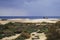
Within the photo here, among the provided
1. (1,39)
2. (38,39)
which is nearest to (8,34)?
(1,39)

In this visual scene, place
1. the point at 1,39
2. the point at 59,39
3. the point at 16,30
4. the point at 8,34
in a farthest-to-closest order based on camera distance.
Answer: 1. the point at 16,30
2. the point at 8,34
3. the point at 1,39
4. the point at 59,39

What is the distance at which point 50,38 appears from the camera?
39.0 feet

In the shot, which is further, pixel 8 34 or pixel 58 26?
pixel 8 34

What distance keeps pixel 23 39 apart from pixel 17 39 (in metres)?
0.63

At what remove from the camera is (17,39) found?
61.8 feet

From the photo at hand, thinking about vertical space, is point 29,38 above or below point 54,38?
below

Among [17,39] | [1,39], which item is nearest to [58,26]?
[17,39]

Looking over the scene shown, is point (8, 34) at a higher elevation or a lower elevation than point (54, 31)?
lower

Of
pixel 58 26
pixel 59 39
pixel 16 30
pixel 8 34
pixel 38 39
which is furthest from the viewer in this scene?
pixel 16 30

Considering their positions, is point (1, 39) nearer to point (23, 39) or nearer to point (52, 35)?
point (23, 39)

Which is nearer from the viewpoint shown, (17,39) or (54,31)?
(54,31)

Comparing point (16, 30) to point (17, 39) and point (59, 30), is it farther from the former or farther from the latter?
point (59, 30)

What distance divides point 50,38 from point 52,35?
1.00ft

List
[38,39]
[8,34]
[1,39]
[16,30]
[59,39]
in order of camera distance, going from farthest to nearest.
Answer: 1. [16,30]
2. [8,34]
3. [1,39]
4. [38,39]
5. [59,39]
